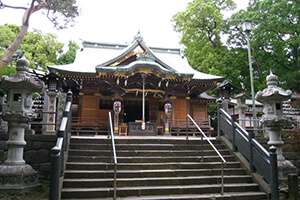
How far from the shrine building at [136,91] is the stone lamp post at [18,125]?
785 centimetres

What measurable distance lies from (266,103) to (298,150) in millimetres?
2102

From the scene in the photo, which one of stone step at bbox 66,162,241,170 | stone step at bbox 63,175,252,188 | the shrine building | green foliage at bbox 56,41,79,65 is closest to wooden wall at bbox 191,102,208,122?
the shrine building

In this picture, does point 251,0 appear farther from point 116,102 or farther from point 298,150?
point 298,150

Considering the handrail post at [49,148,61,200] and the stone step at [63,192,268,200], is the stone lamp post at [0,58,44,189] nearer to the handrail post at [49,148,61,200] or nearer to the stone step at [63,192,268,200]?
the handrail post at [49,148,61,200]

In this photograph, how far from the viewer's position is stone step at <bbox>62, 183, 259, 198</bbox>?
720 cm

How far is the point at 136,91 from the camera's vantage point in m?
17.6

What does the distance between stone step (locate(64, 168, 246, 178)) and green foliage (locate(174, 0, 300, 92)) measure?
13670mm

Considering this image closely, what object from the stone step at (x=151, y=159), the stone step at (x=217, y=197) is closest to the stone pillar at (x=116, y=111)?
the stone step at (x=151, y=159)

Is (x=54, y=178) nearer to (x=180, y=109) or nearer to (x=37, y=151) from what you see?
(x=37, y=151)

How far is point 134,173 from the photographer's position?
8.29 meters

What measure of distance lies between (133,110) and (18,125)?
1193 centimetres

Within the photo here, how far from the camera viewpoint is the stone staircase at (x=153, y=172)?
756cm

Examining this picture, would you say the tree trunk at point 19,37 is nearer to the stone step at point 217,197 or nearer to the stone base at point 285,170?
the stone step at point 217,197

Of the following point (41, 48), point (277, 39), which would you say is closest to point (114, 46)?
point (41, 48)
